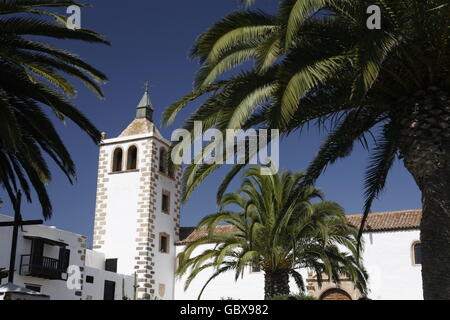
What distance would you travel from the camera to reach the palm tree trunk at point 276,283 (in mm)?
18609

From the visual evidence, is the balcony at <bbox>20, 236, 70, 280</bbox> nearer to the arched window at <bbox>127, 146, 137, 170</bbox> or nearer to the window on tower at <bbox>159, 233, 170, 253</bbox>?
the window on tower at <bbox>159, 233, 170, 253</bbox>

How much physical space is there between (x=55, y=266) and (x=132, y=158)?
1122 cm

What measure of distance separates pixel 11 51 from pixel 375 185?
6.75 m

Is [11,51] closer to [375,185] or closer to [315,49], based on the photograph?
[315,49]

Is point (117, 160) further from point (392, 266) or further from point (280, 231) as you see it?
point (280, 231)

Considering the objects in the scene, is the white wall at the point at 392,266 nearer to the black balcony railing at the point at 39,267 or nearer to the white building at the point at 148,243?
the white building at the point at 148,243

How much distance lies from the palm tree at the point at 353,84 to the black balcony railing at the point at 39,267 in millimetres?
17705

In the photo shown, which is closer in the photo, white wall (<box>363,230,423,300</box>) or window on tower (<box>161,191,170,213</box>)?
white wall (<box>363,230,423,300</box>)

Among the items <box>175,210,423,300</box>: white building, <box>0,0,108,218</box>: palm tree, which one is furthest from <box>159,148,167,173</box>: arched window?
<box>0,0,108,218</box>: palm tree

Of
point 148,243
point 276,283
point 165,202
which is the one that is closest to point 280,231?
point 276,283

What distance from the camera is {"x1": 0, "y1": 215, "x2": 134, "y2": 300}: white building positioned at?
2623 centimetres

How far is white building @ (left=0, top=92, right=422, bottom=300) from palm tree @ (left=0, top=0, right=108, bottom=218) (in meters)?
15.5

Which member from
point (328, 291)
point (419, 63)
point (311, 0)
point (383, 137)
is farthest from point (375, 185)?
point (328, 291)

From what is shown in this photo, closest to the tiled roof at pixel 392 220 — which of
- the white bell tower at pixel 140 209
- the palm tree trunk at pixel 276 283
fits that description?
the white bell tower at pixel 140 209
